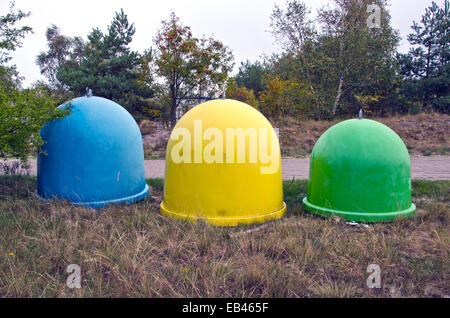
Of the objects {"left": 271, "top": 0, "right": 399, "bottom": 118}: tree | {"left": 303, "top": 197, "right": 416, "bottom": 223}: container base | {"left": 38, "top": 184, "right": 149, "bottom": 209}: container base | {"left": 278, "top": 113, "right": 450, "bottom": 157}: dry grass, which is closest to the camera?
{"left": 303, "top": 197, "right": 416, "bottom": 223}: container base

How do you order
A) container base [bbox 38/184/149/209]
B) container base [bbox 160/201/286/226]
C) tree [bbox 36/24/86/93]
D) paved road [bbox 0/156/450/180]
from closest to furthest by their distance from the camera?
container base [bbox 160/201/286/226] → container base [bbox 38/184/149/209] → paved road [bbox 0/156/450/180] → tree [bbox 36/24/86/93]

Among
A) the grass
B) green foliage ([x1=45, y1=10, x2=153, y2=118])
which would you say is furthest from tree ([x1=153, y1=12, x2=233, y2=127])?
the grass

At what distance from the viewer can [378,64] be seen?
66.9 feet

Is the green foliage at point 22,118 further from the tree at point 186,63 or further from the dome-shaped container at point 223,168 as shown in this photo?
the tree at point 186,63

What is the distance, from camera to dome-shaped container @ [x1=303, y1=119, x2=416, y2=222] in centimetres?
459

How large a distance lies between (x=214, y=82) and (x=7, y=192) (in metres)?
18.0

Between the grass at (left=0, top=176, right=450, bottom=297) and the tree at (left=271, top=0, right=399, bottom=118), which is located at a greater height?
the tree at (left=271, top=0, right=399, bottom=118)

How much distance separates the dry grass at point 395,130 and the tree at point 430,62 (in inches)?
251

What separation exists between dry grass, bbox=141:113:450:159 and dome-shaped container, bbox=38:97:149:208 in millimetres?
9038

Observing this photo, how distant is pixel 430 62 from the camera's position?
82.7 ft

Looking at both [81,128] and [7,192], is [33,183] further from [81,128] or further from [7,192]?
[81,128]

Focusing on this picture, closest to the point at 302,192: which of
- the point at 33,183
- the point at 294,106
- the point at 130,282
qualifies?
the point at 130,282

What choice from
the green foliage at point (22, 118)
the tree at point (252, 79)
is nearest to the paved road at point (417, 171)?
the green foliage at point (22, 118)

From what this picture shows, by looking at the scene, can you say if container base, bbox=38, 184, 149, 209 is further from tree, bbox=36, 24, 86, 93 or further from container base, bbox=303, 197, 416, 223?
tree, bbox=36, 24, 86, 93
